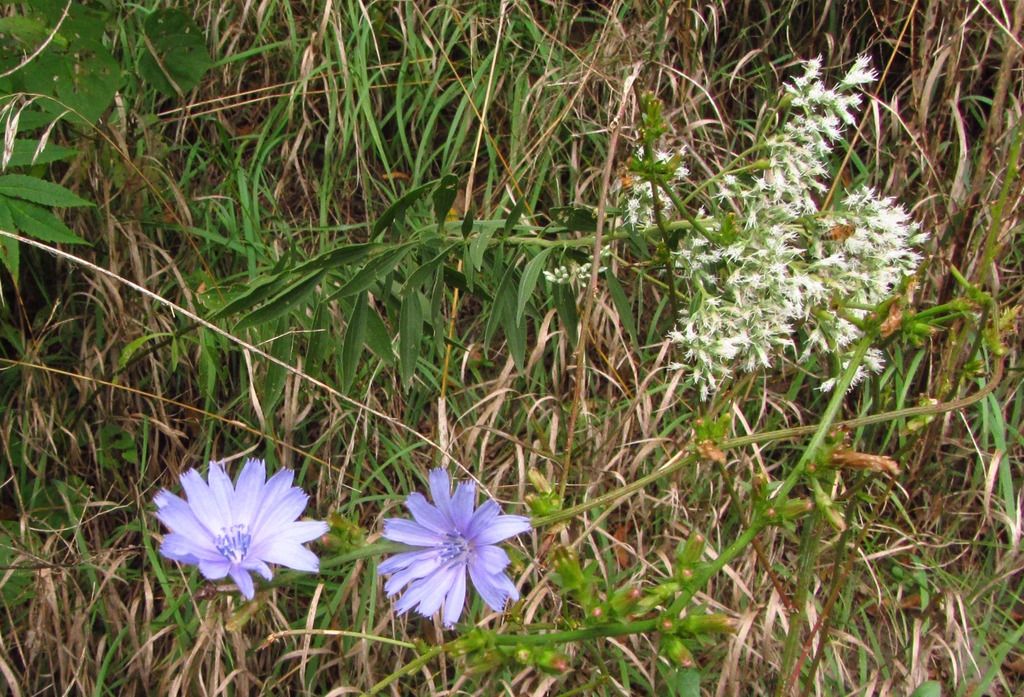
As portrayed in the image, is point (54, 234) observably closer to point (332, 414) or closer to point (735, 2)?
point (332, 414)

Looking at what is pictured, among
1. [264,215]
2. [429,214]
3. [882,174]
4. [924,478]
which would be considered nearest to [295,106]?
[264,215]

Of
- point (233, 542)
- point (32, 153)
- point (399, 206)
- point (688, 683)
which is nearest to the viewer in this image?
point (233, 542)

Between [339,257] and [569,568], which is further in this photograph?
[339,257]

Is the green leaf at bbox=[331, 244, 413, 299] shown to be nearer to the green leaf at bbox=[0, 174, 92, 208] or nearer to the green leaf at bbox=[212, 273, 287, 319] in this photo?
the green leaf at bbox=[212, 273, 287, 319]

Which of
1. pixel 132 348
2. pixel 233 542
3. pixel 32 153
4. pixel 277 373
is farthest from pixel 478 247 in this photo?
pixel 32 153

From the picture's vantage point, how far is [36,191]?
185cm

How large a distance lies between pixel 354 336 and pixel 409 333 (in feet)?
0.33

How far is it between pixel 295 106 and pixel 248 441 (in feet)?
2.91

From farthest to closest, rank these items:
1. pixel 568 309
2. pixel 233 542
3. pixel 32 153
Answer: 1. pixel 32 153
2. pixel 568 309
3. pixel 233 542

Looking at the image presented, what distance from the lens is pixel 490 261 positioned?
6.46ft

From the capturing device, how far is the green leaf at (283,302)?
1.54 m

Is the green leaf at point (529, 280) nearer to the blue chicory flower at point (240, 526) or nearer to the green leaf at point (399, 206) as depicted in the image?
the green leaf at point (399, 206)

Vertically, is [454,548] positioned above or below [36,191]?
below

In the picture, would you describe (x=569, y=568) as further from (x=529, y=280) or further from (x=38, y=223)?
(x=38, y=223)
